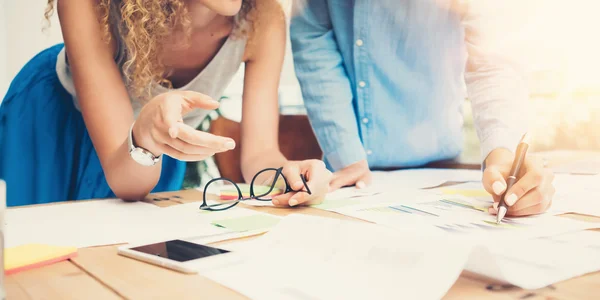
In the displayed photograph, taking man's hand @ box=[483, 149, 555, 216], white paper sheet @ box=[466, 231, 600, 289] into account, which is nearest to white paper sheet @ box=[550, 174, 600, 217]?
man's hand @ box=[483, 149, 555, 216]

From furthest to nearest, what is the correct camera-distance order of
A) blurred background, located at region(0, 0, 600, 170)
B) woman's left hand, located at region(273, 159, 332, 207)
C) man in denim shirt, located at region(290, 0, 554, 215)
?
blurred background, located at region(0, 0, 600, 170) → man in denim shirt, located at region(290, 0, 554, 215) → woman's left hand, located at region(273, 159, 332, 207)

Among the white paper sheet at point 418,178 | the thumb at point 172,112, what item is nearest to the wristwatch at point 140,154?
the thumb at point 172,112

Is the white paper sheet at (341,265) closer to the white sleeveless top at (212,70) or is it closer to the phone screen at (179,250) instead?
the phone screen at (179,250)

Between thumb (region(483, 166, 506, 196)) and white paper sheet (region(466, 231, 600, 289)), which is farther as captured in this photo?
thumb (region(483, 166, 506, 196))

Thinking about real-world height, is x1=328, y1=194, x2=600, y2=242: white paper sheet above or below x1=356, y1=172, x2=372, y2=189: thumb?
below

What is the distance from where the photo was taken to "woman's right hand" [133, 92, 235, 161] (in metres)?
0.65

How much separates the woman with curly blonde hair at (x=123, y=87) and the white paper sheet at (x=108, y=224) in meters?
0.09

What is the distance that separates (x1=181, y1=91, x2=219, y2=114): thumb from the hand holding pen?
421 mm

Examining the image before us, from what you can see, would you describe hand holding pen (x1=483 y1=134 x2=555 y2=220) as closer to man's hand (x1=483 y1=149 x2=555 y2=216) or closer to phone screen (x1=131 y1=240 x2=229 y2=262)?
man's hand (x1=483 y1=149 x2=555 y2=216)

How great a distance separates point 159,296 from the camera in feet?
1.23

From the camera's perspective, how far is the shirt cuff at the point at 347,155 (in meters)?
1.18

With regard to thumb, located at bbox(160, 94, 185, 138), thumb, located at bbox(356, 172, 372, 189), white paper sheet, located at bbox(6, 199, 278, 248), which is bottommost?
white paper sheet, located at bbox(6, 199, 278, 248)

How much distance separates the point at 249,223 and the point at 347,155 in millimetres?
601

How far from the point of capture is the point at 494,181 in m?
0.74
